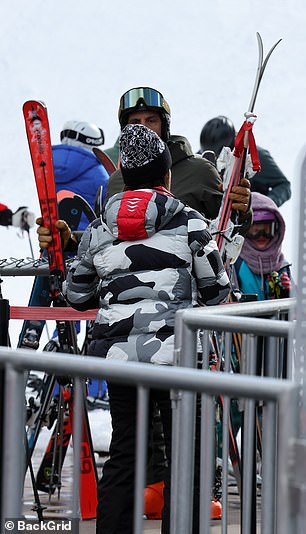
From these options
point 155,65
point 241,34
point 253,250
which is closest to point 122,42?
point 155,65

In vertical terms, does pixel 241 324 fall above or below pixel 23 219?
below

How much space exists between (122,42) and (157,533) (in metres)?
8.67

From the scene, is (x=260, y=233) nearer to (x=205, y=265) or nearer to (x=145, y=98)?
(x=145, y=98)

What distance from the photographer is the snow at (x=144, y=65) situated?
40.0ft

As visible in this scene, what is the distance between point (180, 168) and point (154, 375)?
271 centimetres

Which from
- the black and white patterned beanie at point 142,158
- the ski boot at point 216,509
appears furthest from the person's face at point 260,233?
the black and white patterned beanie at point 142,158

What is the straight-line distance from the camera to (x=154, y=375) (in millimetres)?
2324

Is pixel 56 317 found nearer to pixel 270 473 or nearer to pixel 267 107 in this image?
pixel 270 473

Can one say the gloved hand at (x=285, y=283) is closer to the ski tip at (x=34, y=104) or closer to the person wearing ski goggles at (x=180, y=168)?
the person wearing ski goggles at (x=180, y=168)

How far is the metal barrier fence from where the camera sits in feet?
7.07

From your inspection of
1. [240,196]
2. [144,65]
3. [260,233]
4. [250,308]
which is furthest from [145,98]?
[144,65]

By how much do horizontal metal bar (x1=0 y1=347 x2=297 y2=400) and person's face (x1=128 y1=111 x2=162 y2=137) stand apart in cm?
240

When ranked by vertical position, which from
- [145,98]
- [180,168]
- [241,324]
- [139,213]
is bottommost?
[241,324]

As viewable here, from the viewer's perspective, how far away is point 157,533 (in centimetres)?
471
